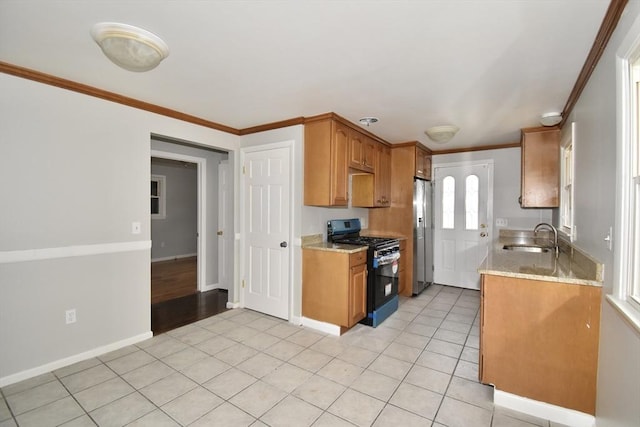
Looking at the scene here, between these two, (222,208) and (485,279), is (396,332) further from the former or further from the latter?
(222,208)

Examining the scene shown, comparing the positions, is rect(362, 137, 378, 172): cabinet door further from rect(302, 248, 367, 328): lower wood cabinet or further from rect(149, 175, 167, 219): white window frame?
rect(149, 175, 167, 219): white window frame

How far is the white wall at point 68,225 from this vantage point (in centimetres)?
222

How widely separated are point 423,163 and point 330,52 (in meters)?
3.38

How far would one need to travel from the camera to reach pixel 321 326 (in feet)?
10.8

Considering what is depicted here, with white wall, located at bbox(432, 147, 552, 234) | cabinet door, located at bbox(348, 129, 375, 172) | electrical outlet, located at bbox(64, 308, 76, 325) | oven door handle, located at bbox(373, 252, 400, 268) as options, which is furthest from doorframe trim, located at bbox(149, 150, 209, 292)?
white wall, located at bbox(432, 147, 552, 234)

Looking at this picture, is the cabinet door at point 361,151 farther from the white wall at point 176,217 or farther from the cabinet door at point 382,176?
the white wall at point 176,217

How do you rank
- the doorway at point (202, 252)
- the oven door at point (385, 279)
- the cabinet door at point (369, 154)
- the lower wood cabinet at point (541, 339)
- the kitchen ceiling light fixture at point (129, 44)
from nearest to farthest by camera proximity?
the kitchen ceiling light fixture at point (129, 44), the lower wood cabinet at point (541, 339), the oven door at point (385, 279), the doorway at point (202, 252), the cabinet door at point (369, 154)

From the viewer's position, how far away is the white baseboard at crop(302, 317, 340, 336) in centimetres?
321

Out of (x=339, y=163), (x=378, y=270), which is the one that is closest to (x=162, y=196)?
(x=339, y=163)

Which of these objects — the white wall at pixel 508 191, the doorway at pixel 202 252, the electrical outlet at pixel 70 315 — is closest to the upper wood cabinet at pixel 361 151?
the doorway at pixel 202 252

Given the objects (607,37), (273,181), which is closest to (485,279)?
(607,37)

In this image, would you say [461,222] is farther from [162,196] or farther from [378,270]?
[162,196]

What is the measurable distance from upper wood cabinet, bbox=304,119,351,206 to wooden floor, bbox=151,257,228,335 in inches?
79.4

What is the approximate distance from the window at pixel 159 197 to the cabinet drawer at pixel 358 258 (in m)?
5.97
